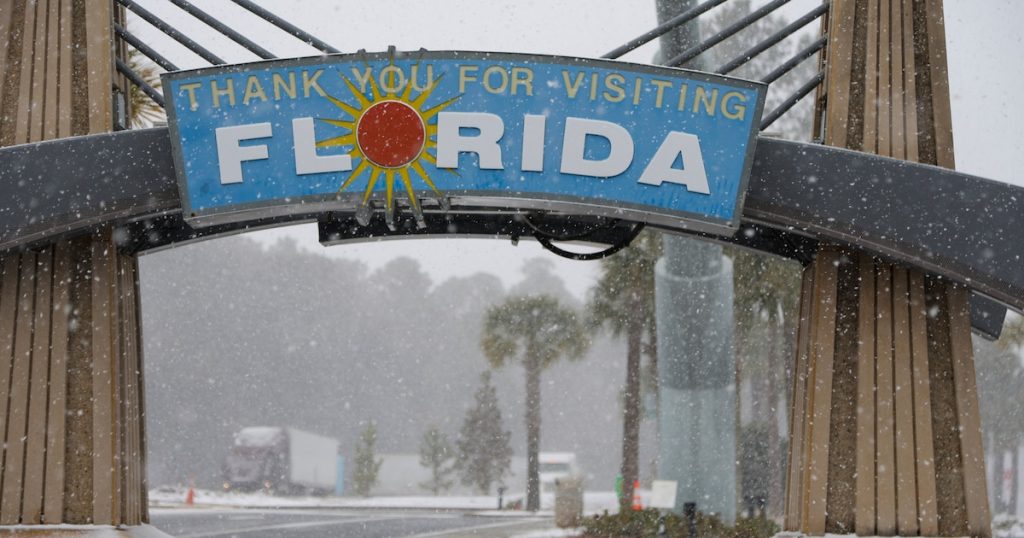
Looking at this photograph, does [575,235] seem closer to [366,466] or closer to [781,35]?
[781,35]

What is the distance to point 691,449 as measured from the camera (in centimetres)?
1861

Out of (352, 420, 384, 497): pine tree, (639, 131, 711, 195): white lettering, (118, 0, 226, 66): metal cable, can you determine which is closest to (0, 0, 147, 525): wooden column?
(118, 0, 226, 66): metal cable

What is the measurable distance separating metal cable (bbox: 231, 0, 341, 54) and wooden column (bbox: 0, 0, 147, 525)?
1.32m

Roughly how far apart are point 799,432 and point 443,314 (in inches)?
4009

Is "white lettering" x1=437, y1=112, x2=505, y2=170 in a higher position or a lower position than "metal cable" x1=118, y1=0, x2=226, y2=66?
lower

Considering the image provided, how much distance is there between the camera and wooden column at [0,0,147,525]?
918cm

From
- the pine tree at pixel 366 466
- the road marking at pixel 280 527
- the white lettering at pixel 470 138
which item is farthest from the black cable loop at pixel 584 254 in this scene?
the pine tree at pixel 366 466

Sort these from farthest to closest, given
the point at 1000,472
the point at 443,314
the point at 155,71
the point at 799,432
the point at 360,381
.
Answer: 1. the point at 443,314
2. the point at 360,381
3. the point at 1000,472
4. the point at 155,71
5. the point at 799,432

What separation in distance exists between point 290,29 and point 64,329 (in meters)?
3.38

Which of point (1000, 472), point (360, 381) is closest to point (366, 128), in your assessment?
point (1000, 472)

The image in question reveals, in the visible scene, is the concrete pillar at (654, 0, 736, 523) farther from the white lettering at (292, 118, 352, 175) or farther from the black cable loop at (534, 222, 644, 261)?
the white lettering at (292, 118, 352, 175)

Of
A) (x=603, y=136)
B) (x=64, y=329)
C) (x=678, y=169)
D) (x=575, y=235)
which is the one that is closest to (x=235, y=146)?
(x=64, y=329)

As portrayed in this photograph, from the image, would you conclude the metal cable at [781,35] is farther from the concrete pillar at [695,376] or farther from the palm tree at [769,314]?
the palm tree at [769,314]

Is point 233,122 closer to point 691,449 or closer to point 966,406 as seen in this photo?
point 966,406
